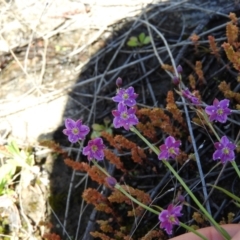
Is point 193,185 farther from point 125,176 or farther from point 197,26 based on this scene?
point 197,26

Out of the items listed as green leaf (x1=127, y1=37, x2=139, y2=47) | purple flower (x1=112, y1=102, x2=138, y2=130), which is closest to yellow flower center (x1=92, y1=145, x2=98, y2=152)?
purple flower (x1=112, y1=102, x2=138, y2=130)

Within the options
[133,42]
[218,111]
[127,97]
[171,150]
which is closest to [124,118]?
[127,97]

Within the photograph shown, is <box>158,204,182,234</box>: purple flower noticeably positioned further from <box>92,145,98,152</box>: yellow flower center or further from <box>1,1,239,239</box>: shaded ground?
<box>1,1,239,239</box>: shaded ground

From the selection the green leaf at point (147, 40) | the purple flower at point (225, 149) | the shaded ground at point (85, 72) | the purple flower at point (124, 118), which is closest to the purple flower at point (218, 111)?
the purple flower at point (225, 149)

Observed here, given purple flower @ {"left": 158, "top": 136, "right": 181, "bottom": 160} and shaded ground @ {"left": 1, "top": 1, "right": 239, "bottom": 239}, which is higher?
purple flower @ {"left": 158, "top": 136, "right": 181, "bottom": 160}

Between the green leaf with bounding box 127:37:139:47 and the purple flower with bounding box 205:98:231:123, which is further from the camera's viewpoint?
the green leaf with bounding box 127:37:139:47

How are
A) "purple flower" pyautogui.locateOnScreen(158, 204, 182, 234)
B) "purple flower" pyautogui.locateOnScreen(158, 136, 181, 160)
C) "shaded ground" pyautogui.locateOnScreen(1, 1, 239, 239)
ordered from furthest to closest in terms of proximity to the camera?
"shaded ground" pyautogui.locateOnScreen(1, 1, 239, 239), "purple flower" pyautogui.locateOnScreen(158, 136, 181, 160), "purple flower" pyautogui.locateOnScreen(158, 204, 182, 234)

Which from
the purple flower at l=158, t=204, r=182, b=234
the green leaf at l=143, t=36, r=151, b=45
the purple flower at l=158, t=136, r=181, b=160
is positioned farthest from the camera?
the green leaf at l=143, t=36, r=151, b=45

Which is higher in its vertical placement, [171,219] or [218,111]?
[218,111]

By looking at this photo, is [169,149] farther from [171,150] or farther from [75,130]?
[75,130]

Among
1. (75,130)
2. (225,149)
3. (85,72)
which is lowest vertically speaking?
(85,72)
